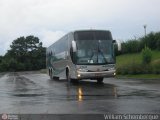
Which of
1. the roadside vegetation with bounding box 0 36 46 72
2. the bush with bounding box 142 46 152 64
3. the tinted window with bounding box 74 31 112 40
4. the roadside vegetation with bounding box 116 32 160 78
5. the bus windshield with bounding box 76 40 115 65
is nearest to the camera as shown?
the bus windshield with bounding box 76 40 115 65

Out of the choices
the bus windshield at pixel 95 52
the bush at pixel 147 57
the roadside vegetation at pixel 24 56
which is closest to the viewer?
the bus windshield at pixel 95 52

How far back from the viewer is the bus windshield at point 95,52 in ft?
101

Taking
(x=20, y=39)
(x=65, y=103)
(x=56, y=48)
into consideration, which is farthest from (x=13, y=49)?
(x=65, y=103)

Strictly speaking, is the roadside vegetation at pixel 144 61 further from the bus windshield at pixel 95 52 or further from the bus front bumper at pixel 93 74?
the bus front bumper at pixel 93 74

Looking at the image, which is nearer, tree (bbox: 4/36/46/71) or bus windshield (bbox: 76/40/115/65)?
bus windshield (bbox: 76/40/115/65)

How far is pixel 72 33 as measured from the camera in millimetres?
32156

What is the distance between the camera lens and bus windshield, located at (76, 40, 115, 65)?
101 feet

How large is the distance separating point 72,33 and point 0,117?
778 inches

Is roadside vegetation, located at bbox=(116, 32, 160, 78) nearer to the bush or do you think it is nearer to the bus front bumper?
the bush

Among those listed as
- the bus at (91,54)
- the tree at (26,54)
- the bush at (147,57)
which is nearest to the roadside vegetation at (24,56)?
the tree at (26,54)

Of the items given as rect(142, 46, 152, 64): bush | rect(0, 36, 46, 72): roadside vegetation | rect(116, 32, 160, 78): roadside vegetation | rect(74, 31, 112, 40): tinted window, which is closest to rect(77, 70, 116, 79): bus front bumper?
rect(74, 31, 112, 40): tinted window

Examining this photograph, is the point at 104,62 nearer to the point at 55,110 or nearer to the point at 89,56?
the point at 89,56

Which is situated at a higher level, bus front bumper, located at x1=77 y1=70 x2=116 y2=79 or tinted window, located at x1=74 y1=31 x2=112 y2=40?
tinted window, located at x1=74 y1=31 x2=112 y2=40

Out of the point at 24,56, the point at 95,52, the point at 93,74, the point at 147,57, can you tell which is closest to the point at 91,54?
the point at 95,52
